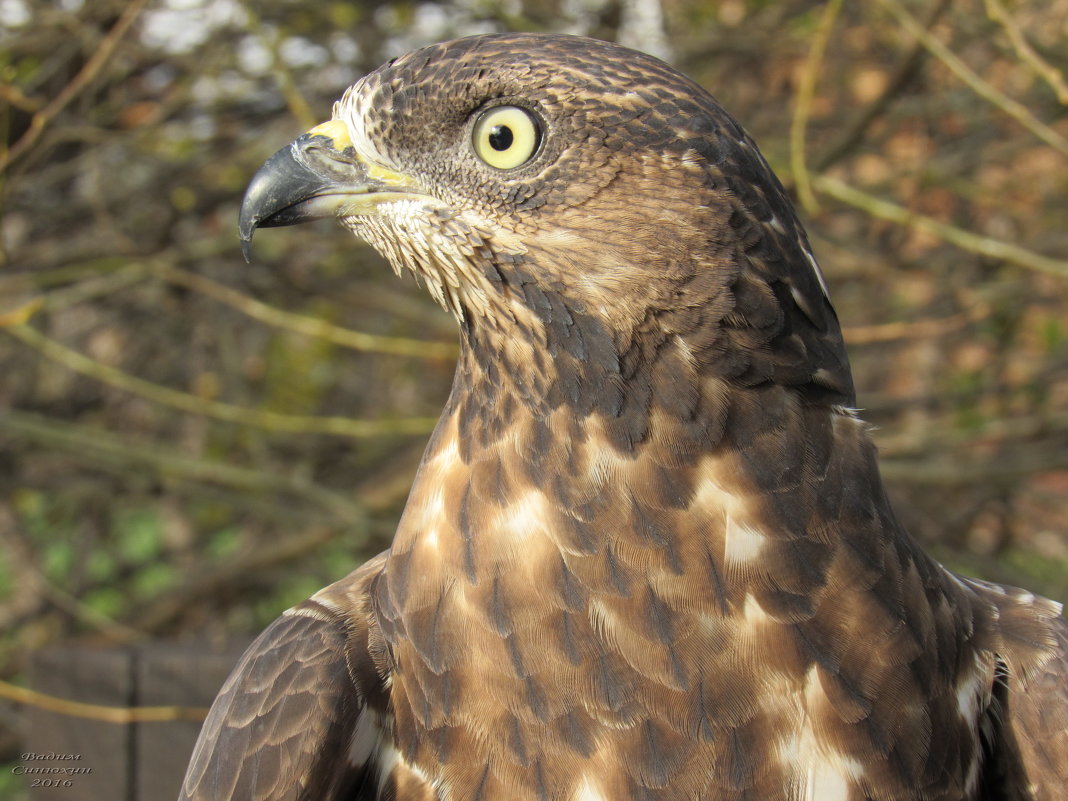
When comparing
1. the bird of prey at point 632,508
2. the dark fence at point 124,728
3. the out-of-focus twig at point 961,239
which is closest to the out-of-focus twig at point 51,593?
the dark fence at point 124,728

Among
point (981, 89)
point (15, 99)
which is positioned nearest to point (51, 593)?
point (15, 99)

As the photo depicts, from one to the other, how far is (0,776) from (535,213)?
20.0ft

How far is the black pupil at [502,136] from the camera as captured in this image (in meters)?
2.00

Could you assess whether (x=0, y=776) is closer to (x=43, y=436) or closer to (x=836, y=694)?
(x=43, y=436)

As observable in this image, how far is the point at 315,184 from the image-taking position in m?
2.22

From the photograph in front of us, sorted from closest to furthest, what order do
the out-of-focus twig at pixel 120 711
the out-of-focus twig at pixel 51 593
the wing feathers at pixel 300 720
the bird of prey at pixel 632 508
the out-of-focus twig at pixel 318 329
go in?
the bird of prey at pixel 632 508 → the wing feathers at pixel 300 720 → the out-of-focus twig at pixel 120 711 → the out-of-focus twig at pixel 318 329 → the out-of-focus twig at pixel 51 593

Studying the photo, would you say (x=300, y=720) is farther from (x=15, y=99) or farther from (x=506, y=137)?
(x=15, y=99)

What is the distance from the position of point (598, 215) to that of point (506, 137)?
0.22 metres

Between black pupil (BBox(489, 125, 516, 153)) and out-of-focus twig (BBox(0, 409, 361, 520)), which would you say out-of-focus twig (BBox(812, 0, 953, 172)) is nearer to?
black pupil (BBox(489, 125, 516, 153))

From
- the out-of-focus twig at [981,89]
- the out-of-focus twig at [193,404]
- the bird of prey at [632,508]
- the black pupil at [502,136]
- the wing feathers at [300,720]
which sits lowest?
the out-of-focus twig at [193,404]

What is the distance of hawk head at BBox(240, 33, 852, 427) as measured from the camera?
1958 millimetres

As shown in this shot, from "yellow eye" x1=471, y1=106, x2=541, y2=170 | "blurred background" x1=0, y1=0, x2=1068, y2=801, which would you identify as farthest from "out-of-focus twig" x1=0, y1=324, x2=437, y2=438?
"yellow eye" x1=471, y1=106, x2=541, y2=170

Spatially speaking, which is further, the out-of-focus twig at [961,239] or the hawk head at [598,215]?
the out-of-focus twig at [961,239]

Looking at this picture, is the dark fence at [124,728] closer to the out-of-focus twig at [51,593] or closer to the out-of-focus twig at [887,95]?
the out-of-focus twig at [51,593]
